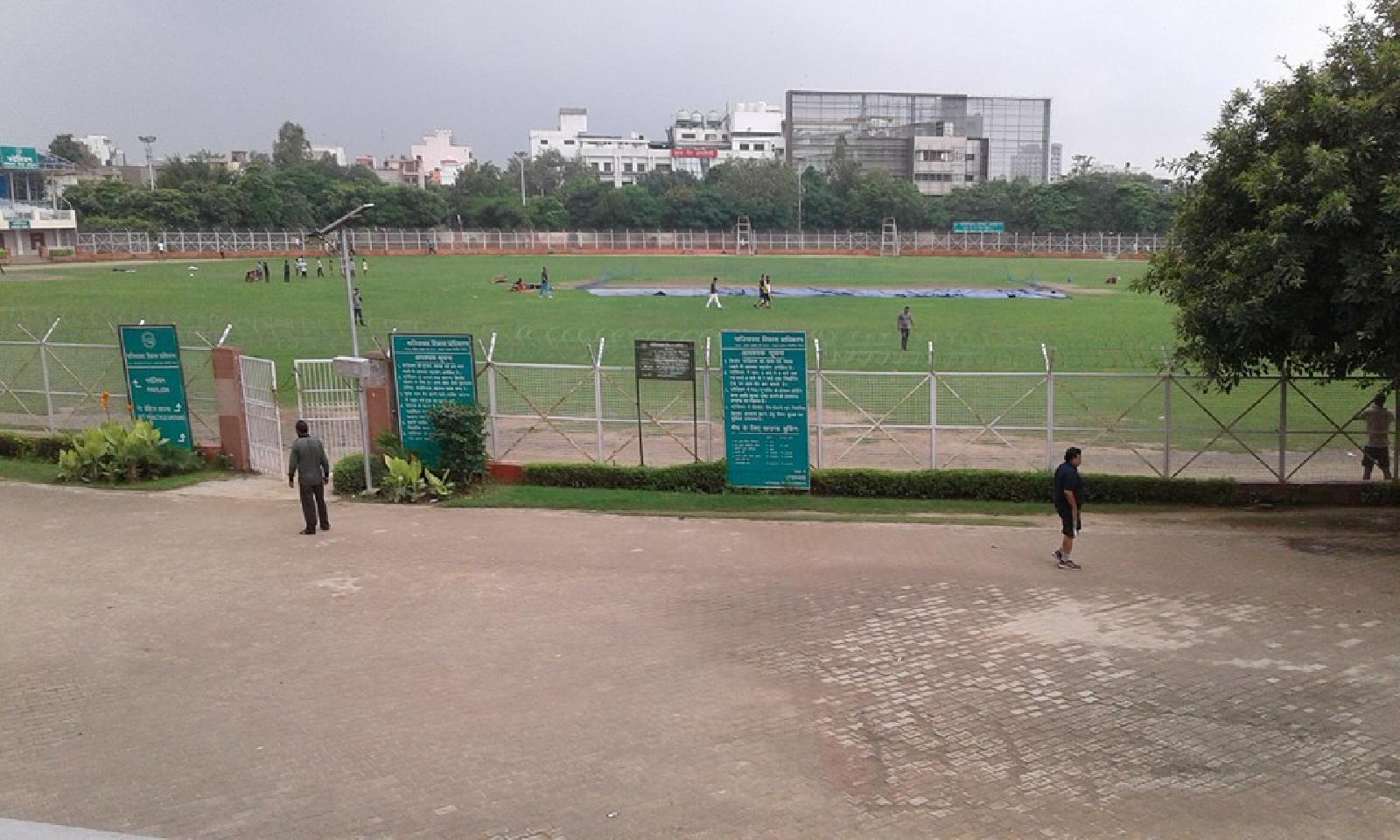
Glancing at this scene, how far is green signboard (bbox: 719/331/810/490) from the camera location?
52.9 ft

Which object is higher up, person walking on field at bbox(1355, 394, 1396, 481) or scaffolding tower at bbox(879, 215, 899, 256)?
scaffolding tower at bbox(879, 215, 899, 256)

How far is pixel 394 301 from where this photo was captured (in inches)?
1773

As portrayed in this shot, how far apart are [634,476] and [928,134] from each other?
152 metres

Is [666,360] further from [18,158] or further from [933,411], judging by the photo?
[18,158]

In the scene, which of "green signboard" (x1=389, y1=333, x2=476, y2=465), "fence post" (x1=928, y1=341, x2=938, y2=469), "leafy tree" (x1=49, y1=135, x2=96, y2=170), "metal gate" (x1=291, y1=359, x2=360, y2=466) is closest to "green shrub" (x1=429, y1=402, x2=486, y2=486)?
"green signboard" (x1=389, y1=333, x2=476, y2=465)

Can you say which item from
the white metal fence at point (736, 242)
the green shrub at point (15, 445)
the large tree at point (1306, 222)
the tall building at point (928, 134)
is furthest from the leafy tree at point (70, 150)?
the large tree at point (1306, 222)

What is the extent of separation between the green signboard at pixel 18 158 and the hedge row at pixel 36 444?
86.8 meters

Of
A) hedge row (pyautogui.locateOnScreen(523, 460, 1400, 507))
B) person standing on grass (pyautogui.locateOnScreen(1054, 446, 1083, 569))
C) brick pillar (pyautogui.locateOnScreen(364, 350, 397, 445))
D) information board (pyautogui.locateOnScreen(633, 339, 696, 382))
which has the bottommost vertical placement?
hedge row (pyautogui.locateOnScreen(523, 460, 1400, 507))

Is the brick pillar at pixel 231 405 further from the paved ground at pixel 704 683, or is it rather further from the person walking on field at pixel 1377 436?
the person walking on field at pixel 1377 436

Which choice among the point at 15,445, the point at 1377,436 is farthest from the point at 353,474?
the point at 1377,436

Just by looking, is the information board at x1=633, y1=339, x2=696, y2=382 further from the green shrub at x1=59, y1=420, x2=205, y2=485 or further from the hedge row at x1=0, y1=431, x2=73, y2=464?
the hedge row at x1=0, y1=431, x2=73, y2=464

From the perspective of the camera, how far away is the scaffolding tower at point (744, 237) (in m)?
98.5

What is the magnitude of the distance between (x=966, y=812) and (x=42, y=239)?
3712 inches

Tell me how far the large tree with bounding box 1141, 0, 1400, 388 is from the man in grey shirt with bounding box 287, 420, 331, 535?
11.6 metres
